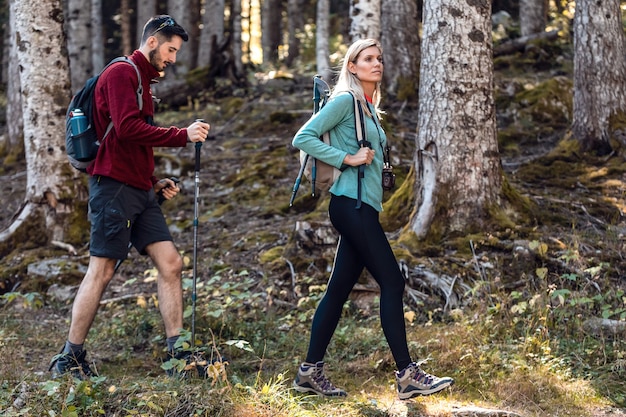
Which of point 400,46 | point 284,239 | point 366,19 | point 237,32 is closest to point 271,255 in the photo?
point 284,239

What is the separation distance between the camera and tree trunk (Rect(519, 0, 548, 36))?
18125mm

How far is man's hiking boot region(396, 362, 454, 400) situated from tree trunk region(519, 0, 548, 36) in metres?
15.4

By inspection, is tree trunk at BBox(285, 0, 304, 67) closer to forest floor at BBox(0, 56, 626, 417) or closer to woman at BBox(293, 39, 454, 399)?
forest floor at BBox(0, 56, 626, 417)

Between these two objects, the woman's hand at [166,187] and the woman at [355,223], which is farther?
the woman's hand at [166,187]

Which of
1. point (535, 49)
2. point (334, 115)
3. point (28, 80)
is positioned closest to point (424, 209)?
point (334, 115)

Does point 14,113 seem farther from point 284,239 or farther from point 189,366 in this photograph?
point 189,366

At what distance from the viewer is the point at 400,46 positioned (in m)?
14.3

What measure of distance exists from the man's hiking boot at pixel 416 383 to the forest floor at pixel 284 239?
0.13 meters

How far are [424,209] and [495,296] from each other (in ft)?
5.67

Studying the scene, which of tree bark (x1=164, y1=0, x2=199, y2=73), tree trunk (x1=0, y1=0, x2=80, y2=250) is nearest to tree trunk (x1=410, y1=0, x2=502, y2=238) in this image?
tree trunk (x1=0, y1=0, x2=80, y2=250)

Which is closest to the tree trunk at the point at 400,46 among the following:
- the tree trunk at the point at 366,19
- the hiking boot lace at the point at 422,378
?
the tree trunk at the point at 366,19

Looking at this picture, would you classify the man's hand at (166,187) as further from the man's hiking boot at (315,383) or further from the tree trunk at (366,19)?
the tree trunk at (366,19)

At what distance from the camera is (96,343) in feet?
21.1

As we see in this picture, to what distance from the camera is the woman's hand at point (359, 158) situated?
15.4 feet
